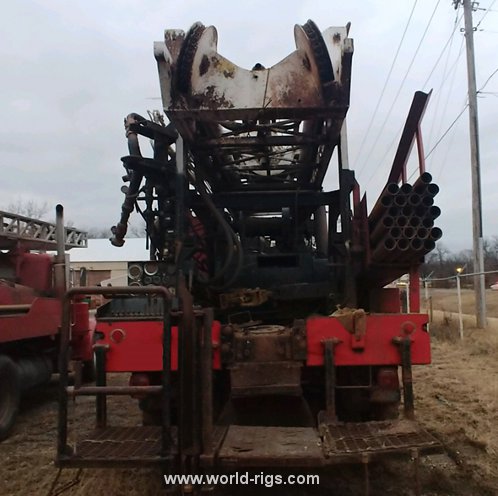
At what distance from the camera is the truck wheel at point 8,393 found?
20.5 ft

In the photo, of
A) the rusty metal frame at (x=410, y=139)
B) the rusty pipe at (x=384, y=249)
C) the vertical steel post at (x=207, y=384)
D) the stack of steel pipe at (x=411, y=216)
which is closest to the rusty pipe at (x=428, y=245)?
the stack of steel pipe at (x=411, y=216)

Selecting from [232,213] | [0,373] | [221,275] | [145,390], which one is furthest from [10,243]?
[145,390]

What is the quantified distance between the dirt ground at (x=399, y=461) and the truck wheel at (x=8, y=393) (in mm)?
190

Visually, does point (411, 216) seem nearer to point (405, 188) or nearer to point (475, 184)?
point (405, 188)

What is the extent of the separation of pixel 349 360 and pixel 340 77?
7.41 ft

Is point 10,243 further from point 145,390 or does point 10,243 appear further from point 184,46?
point 145,390

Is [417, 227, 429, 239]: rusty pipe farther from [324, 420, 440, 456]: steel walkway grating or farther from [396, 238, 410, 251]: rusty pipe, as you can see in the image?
[324, 420, 440, 456]: steel walkway grating

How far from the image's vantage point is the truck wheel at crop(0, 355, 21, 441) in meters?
6.25

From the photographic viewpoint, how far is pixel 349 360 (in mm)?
4328

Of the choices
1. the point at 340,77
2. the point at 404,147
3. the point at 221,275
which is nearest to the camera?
the point at 340,77

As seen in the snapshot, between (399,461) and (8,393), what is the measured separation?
14.6 feet

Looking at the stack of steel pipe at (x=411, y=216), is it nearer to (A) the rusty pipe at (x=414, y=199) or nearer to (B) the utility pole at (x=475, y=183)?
(A) the rusty pipe at (x=414, y=199)

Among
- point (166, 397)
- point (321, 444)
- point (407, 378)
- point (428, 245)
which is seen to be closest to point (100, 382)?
point (166, 397)

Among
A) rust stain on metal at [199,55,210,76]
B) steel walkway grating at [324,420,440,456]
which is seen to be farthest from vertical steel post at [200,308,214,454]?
rust stain on metal at [199,55,210,76]
